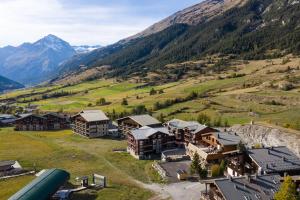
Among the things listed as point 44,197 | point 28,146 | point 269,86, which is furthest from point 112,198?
point 269,86

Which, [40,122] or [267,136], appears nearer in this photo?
[267,136]

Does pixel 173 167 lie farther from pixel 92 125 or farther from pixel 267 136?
pixel 92 125

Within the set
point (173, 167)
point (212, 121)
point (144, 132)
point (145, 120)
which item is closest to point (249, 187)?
point (173, 167)

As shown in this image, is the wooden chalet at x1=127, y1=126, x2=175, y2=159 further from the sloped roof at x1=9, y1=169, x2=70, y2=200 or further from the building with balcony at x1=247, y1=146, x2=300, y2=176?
the building with balcony at x1=247, y1=146, x2=300, y2=176

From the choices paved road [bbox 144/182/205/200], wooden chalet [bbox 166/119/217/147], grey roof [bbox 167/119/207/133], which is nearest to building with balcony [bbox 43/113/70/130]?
grey roof [bbox 167/119/207/133]

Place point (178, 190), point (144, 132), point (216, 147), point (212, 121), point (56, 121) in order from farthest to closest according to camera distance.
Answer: point (56, 121) → point (212, 121) → point (144, 132) → point (216, 147) → point (178, 190)

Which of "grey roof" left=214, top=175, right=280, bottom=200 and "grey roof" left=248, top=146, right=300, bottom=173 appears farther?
"grey roof" left=248, top=146, right=300, bottom=173

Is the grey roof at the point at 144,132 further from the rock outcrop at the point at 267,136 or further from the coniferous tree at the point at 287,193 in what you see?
the coniferous tree at the point at 287,193
